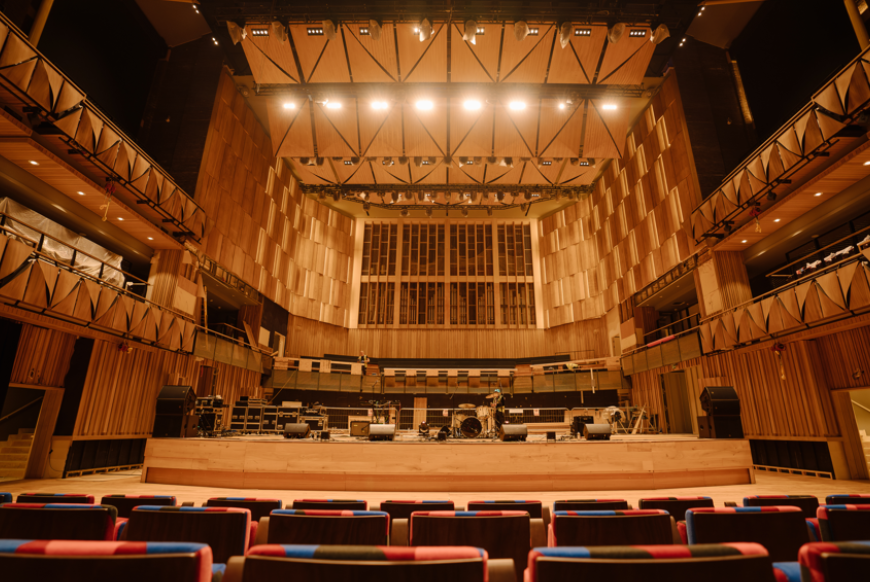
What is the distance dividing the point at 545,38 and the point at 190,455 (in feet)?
39.6

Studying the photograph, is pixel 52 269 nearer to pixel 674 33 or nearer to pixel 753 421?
pixel 753 421

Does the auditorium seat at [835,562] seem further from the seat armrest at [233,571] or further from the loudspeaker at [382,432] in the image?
the loudspeaker at [382,432]

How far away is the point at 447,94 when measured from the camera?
38.9 ft

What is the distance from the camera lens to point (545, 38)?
10.8 meters

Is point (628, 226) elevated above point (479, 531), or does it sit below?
above

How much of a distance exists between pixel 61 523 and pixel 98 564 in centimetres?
142

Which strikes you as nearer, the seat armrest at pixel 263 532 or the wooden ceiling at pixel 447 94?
the seat armrest at pixel 263 532

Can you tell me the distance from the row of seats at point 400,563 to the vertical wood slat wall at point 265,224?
12860 mm

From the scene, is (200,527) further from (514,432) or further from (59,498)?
(514,432)

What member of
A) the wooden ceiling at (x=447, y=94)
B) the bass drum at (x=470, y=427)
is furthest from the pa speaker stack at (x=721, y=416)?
the wooden ceiling at (x=447, y=94)

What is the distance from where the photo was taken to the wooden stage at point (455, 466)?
614 centimetres

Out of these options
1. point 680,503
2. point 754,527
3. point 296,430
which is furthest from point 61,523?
point 296,430

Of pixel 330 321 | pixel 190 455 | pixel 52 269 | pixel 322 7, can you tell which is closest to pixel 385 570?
pixel 190 455

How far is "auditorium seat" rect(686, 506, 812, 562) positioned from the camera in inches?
68.5
